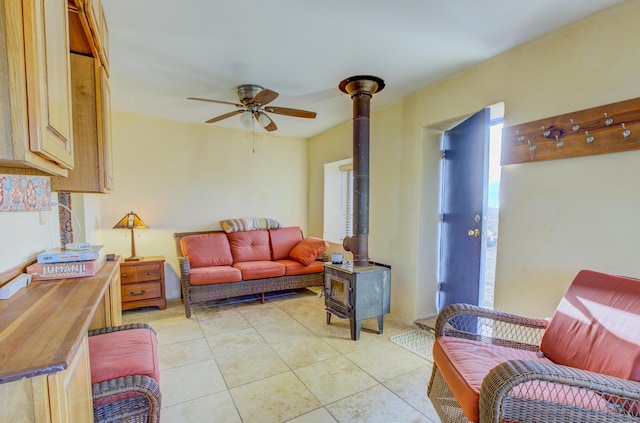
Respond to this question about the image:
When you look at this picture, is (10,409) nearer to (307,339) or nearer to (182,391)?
(182,391)

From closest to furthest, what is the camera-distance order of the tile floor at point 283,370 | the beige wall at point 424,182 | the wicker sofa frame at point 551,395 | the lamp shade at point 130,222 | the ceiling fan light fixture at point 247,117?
1. the wicker sofa frame at point 551,395
2. the beige wall at point 424,182
3. the tile floor at point 283,370
4. the ceiling fan light fixture at point 247,117
5. the lamp shade at point 130,222

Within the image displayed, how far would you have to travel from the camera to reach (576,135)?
1846mm

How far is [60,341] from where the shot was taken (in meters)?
0.82

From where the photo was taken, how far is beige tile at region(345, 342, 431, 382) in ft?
7.35

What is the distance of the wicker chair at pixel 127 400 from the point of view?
1.09 metres

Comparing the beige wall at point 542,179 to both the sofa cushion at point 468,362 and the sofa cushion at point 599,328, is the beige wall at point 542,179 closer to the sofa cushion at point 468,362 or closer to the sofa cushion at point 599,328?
the sofa cushion at point 599,328

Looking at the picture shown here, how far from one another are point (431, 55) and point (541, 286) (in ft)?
6.16

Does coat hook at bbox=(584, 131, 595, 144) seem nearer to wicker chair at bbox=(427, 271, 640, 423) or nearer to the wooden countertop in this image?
wicker chair at bbox=(427, 271, 640, 423)

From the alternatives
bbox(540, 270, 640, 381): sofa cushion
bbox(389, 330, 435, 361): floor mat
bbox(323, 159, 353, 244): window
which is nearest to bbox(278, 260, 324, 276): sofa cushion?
bbox(323, 159, 353, 244): window

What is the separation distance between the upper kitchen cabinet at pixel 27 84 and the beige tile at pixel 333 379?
1.95 meters

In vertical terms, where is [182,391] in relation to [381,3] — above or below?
below

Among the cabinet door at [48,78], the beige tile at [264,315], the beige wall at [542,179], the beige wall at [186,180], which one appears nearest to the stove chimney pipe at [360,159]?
the beige wall at [542,179]

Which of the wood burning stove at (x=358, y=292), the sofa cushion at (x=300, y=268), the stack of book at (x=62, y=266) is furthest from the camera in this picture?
the sofa cushion at (x=300, y=268)

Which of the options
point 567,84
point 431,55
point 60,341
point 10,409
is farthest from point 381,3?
point 10,409
